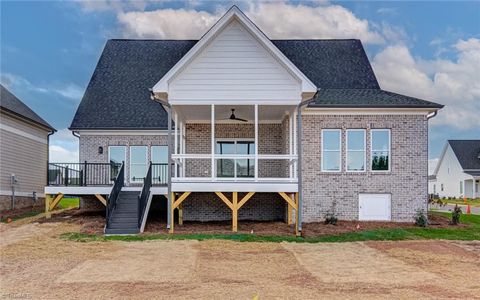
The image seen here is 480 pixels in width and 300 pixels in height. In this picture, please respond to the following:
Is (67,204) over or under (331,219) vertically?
under

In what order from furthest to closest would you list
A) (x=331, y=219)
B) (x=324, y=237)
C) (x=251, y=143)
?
(x=251, y=143) < (x=331, y=219) < (x=324, y=237)

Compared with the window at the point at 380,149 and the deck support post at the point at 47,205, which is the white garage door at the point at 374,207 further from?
the deck support post at the point at 47,205

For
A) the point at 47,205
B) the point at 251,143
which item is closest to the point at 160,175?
the point at 251,143

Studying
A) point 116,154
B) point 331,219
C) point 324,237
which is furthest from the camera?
point 116,154

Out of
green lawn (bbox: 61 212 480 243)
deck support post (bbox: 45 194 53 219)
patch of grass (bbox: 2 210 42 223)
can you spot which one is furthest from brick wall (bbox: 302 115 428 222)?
patch of grass (bbox: 2 210 42 223)

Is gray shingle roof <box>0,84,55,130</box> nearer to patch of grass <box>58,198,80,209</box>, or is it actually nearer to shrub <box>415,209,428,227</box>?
patch of grass <box>58,198,80,209</box>

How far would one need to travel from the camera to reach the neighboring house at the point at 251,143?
16078mm

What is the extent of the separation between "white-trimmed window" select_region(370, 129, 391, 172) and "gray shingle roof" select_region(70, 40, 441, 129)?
2448 millimetres

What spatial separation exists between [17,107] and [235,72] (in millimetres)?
13936

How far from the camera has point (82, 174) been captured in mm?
20328

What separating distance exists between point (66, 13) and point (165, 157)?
749cm

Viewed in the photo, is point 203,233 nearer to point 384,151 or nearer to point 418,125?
point 384,151

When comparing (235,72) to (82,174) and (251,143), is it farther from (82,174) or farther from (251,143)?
(82,174)

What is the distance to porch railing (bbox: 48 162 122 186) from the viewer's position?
65.8ft
